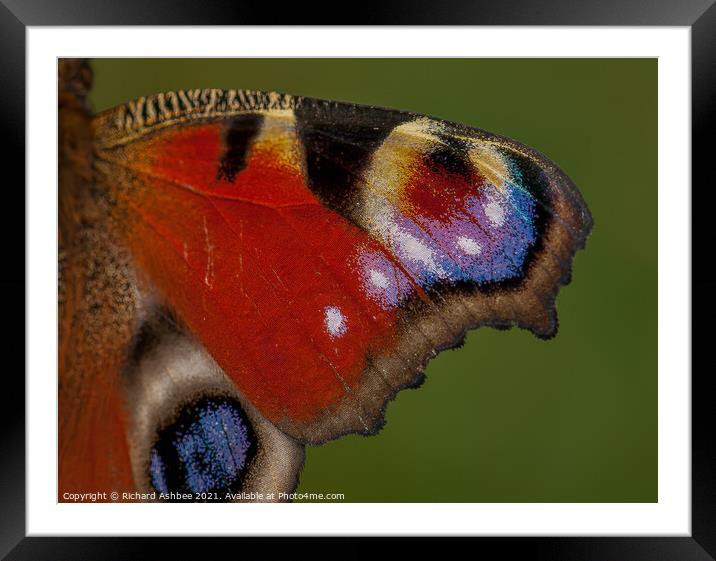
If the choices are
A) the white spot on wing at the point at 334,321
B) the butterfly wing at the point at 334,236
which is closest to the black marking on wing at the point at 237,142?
the butterfly wing at the point at 334,236

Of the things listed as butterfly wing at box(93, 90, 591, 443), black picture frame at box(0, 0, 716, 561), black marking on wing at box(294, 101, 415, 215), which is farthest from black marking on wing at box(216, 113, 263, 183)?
black picture frame at box(0, 0, 716, 561)

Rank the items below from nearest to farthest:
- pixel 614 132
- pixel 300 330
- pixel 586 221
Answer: pixel 586 221 → pixel 300 330 → pixel 614 132
